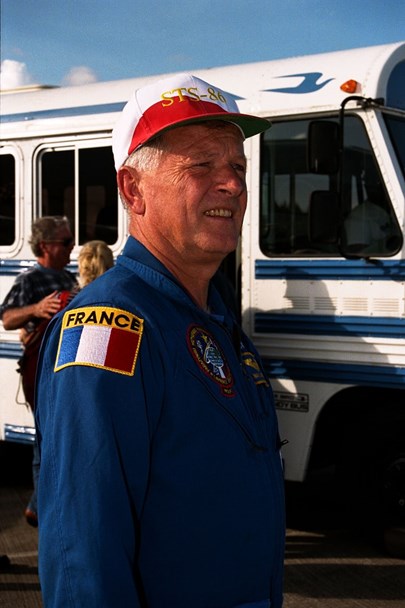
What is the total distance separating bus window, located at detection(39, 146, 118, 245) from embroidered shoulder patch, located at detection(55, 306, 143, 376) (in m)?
5.10

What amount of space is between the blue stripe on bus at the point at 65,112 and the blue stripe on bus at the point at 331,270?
5.34ft

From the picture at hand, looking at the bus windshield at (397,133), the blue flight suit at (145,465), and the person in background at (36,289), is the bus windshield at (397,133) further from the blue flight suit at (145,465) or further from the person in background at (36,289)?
the blue flight suit at (145,465)

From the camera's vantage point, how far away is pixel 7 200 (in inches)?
299

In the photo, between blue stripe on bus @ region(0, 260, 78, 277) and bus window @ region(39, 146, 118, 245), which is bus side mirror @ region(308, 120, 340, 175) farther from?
blue stripe on bus @ region(0, 260, 78, 277)

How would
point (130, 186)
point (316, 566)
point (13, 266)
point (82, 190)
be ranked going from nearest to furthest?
point (130, 186) → point (316, 566) → point (82, 190) → point (13, 266)

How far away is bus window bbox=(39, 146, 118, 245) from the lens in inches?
275

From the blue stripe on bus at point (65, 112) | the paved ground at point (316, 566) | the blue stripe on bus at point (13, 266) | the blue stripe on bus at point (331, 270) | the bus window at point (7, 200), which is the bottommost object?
the paved ground at point (316, 566)

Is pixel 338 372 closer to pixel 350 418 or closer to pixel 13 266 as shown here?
pixel 350 418

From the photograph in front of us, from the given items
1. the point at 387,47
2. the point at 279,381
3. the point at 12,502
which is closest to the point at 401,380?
the point at 279,381

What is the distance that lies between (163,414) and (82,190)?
5.48 meters

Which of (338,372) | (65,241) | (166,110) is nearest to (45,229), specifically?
(65,241)

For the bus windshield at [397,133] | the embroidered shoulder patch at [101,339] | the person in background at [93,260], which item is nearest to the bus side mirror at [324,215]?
the bus windshield at [397,133]

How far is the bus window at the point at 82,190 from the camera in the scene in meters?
6.99

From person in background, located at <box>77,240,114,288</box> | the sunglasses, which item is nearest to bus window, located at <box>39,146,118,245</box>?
the sunglasses
